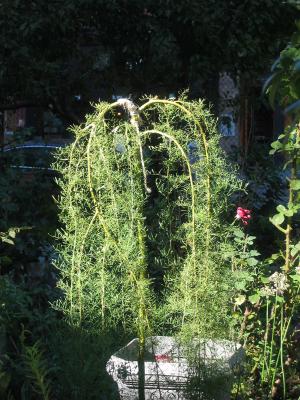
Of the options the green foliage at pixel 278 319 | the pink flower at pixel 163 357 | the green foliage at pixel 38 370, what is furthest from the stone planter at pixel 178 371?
the green foliage at pixel 278 319

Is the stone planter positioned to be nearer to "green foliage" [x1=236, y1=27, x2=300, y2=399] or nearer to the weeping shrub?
the weeping shrub

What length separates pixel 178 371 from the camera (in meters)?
3.56

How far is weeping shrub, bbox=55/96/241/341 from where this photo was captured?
11.8 ft

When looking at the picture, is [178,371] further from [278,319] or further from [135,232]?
[278,319]

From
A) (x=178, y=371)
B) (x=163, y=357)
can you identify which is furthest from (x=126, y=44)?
(x=178, y=371)

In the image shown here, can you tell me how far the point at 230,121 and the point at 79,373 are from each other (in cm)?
387

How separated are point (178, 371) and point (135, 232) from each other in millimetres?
680

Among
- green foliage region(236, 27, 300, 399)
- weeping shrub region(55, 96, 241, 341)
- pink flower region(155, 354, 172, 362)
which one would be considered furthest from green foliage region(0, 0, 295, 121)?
pink flower region(155, 354, 172, 362)

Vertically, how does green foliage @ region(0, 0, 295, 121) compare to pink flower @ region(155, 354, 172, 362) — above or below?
above

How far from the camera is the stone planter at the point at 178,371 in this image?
3.53m

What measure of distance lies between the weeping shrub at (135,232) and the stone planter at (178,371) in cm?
8

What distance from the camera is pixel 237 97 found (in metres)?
7.12

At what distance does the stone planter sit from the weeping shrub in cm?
8

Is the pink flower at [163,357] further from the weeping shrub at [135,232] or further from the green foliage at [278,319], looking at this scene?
the green foliage at [278,319]
